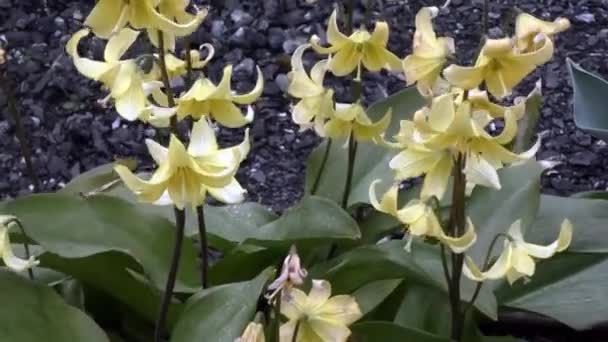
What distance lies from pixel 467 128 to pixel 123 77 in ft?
1.52

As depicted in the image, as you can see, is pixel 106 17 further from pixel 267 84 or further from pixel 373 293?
pixel 267 84

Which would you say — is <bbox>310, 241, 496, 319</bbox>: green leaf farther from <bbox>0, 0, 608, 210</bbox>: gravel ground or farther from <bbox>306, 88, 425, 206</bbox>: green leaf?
<bbox>0, 0, 608, 210</bbox>: gravel ground

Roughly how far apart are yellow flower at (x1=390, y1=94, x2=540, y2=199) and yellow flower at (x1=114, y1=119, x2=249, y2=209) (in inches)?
8.5

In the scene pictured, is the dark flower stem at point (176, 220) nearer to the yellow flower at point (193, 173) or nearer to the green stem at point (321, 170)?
the yellow flower at point (193, 173)

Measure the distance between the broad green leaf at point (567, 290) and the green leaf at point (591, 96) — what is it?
242mm

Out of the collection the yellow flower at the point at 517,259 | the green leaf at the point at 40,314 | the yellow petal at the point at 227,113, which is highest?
the yellow petal at the point at 227,113

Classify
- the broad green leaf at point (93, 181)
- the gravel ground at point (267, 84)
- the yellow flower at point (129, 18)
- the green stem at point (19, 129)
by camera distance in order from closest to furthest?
1. the yellow flower at point (129, 18)
2. the green stem at point (19, 129)
3. the broad green leaf at point (93, 181)
4. the gravel ground at point (267, 84)

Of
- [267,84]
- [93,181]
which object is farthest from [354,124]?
[267,84]

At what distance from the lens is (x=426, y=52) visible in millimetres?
1440

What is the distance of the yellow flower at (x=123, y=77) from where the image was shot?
57.4 inches

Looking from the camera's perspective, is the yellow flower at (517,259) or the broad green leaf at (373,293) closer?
the yellow flower at (517,259)

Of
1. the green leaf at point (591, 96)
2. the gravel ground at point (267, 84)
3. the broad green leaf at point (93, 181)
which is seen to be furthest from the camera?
the gravel ground at point (267, 84)

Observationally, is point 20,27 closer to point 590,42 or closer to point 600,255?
point 590,42

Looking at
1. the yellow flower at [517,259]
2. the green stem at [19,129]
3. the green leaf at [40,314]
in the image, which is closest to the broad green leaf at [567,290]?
the yellow flower at [517,259]
